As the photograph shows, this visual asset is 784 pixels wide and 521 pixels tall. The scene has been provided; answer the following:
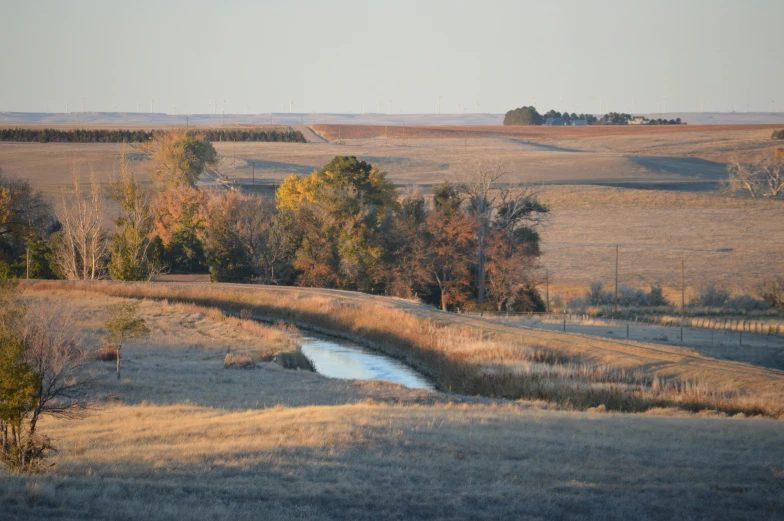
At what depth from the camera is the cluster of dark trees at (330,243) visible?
2064 inches

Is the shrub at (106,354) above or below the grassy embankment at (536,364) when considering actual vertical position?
above

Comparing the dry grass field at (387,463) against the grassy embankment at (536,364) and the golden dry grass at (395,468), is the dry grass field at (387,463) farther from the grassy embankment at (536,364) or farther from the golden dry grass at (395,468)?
the grassy embankment at (536,364)

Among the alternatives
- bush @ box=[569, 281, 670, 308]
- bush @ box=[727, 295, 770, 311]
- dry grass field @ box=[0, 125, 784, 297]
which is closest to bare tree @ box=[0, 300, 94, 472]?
bush @ box=[569, 281, 670, 308]

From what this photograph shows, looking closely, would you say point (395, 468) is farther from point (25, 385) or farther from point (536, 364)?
point (536, 364)

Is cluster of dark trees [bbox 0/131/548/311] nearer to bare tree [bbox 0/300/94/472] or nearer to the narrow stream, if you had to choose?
the narrow stream

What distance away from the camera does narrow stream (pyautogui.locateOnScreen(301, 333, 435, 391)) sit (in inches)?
1251

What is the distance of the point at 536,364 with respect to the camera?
29672mm

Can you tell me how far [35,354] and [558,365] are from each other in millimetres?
19231

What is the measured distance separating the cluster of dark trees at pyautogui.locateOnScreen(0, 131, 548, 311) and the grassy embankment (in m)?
7.63

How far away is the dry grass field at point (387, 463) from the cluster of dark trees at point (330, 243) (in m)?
30.9

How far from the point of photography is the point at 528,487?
39.3 feet

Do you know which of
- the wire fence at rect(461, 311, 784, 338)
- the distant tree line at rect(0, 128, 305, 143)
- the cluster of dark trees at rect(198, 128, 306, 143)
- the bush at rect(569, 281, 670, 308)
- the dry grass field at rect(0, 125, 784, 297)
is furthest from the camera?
the cluster of dark trees at rect(198, 128, 306, 143)

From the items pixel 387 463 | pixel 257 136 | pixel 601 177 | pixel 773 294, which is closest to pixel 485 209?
pixel 773 294

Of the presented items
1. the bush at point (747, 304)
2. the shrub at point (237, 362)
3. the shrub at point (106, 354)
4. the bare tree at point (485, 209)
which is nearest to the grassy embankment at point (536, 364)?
the shrub at point (237, 362)
